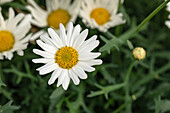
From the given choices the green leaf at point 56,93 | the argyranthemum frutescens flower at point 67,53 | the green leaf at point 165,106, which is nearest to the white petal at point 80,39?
the argyranthemum frutescens flower at point 67,53

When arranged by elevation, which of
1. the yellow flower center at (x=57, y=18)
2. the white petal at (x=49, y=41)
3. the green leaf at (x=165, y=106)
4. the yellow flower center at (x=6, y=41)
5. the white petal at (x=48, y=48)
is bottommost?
the green leaf at (x=165, y=106)

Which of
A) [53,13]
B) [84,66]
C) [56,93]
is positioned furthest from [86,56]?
[53,13]

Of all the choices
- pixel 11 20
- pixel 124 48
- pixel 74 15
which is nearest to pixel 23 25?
pixel 11 20

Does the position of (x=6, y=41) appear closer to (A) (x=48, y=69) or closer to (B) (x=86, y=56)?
(A) (x=48, y=69)

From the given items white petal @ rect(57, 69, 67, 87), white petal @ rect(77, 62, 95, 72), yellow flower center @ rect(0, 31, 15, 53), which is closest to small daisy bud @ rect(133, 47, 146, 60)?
white petal @ rect(77, 62, 95, 72)

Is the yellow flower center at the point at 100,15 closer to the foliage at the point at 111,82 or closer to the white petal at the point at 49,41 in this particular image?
the foliage at the point at 111,82

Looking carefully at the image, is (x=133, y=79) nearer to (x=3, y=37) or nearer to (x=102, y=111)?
(x=102, y=111)

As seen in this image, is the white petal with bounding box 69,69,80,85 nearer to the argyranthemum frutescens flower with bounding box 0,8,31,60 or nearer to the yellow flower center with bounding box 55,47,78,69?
the yellow flower center with bounding box 55,47,78,69
